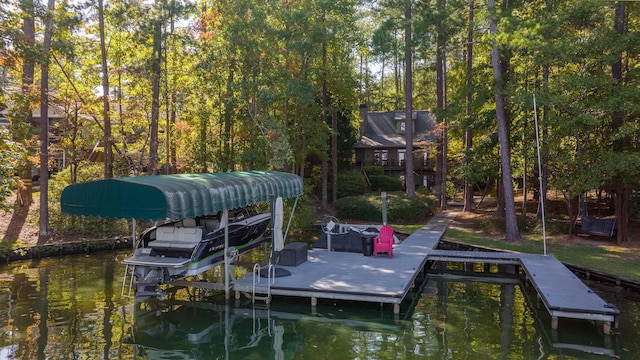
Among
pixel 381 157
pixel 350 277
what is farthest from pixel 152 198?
pixel 381 157

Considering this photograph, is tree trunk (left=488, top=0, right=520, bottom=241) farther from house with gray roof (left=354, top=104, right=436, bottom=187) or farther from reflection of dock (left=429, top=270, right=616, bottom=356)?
house with gray roof (left=354, top=104, right=436, bottom=187)

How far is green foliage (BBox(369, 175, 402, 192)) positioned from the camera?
32.9 m

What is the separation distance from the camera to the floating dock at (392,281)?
920cm

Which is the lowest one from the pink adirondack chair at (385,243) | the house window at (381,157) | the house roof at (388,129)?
the pink adirondack chair at (385,243)

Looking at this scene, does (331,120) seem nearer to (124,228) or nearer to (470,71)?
(470,71)

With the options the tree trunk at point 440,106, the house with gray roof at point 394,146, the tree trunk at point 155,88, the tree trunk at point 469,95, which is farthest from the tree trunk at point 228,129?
the house with gray roof at point 394,146

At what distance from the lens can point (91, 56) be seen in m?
21.5

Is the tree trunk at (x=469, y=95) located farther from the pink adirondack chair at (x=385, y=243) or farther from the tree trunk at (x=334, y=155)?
the pink adirondack chair at (x=385, y=243)

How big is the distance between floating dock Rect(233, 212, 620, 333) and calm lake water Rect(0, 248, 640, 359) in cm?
47

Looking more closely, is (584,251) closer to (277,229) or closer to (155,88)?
(277,229)

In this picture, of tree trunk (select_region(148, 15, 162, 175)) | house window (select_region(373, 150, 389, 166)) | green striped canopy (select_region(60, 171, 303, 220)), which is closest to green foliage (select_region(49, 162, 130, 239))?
tree trunk (select_region(148, 15, 162, 175))

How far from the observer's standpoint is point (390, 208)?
2361 cm

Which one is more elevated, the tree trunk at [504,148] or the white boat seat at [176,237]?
the tree trunk at [504,148]

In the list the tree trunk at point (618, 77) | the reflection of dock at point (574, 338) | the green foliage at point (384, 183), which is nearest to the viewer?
the reflection of dock at point (574, 338)
